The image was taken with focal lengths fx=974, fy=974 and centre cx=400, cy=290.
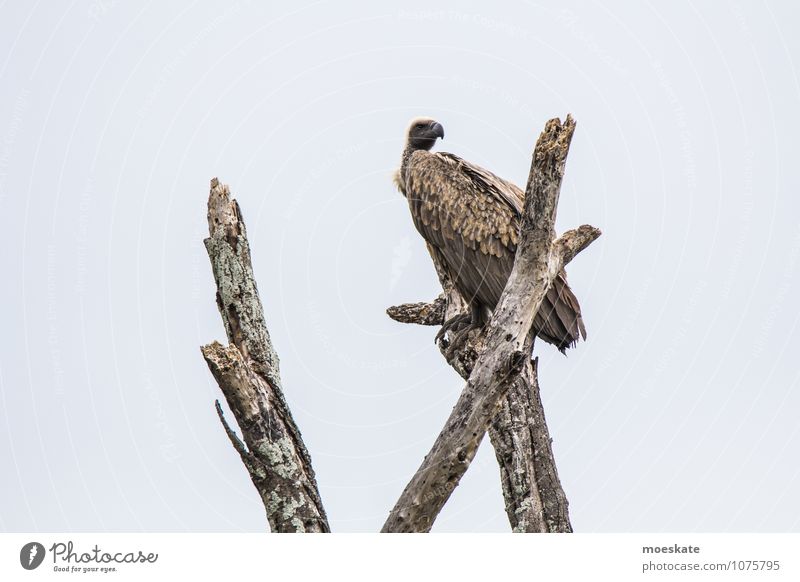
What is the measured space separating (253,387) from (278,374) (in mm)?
332

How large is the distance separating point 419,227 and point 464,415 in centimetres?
461

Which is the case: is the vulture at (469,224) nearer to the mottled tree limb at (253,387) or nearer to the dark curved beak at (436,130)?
the dark curved beak at (436,130)

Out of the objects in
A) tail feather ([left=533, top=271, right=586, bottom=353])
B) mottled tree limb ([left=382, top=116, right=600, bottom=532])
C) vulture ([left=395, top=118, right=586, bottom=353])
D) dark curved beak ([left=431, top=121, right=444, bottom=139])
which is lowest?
mottled tree limb ([left=382, top=116, right=600, bottom=532])

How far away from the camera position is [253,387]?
20.3 feet

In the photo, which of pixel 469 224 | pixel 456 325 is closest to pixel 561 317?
pixel 456 325

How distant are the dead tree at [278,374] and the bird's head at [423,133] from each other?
4508 millimetres

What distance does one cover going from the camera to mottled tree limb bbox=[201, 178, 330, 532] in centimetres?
611

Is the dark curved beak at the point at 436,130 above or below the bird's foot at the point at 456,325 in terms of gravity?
above

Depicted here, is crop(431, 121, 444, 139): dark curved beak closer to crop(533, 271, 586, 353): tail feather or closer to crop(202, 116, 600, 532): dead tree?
crop(533, 271, 586, 353): tail feather

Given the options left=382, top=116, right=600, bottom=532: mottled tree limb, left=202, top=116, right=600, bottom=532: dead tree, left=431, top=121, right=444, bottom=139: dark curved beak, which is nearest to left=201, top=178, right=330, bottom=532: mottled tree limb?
left=202, top=116, right=600, bottom=532: dead tree

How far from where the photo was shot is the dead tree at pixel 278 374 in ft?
19.1

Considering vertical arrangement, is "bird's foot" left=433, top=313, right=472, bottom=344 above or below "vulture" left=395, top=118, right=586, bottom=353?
below

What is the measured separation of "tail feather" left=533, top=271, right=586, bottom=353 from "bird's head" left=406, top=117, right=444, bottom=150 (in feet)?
9.26

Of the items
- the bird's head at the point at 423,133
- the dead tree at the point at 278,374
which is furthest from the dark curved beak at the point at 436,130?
the dead tree at the point at 278,374
